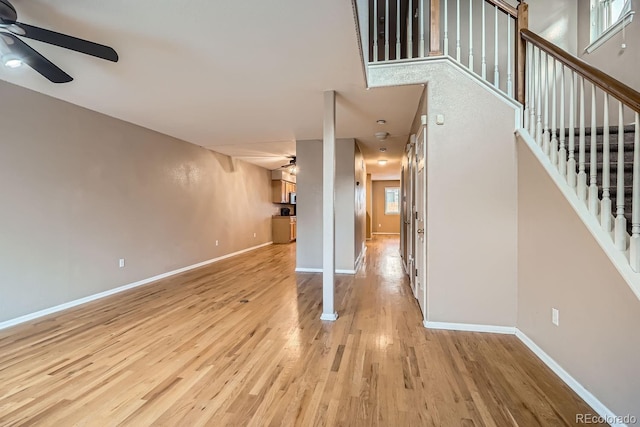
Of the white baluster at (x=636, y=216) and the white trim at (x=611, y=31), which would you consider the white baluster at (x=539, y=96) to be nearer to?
the white baluster at (x=636, y=216)

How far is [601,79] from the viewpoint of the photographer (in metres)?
1.69

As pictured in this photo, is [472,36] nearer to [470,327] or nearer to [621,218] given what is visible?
[621,218]

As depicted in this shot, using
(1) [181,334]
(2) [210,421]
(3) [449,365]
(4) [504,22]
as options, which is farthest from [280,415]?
(4) [504,22]

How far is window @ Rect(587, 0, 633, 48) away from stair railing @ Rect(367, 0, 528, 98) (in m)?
0.95

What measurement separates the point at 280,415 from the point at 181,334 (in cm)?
154

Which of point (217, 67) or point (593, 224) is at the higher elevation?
point (217, 67)

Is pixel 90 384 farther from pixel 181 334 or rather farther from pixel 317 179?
pixel 317 179

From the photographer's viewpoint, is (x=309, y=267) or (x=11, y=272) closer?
(x=11, y=272)

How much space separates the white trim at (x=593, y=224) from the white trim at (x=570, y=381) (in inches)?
28.7

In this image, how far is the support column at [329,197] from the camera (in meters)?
3.11

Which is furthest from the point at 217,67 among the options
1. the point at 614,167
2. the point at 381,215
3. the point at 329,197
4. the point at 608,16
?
the point at 381,215

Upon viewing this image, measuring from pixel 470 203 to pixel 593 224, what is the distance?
1.11m

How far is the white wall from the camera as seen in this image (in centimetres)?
534

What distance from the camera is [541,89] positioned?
2516 mm
